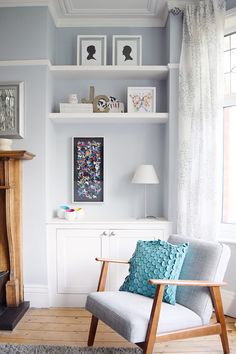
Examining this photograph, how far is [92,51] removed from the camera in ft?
10.5

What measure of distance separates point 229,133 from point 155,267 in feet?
4.88

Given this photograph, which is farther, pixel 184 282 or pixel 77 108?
pixel 77 108

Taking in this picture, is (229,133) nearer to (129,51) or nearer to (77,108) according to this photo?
(129,51)

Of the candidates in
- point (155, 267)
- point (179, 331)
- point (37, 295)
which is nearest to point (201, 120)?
point (155, 267)

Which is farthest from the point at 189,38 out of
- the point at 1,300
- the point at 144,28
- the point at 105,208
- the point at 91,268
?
the point at 1,300

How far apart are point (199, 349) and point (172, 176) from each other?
1401mm

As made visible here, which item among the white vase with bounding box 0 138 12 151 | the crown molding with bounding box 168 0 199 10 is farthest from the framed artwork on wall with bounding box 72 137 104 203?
the crown molding with bounding box 168 0 199 10

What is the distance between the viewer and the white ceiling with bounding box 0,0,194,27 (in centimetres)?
301

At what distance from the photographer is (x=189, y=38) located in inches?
115

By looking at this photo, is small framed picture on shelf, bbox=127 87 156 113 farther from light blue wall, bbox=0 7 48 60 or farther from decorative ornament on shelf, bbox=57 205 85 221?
decorative ornament on shelf, bbox=57 205 85 221

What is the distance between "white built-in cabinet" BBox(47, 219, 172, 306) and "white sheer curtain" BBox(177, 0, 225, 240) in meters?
0.34

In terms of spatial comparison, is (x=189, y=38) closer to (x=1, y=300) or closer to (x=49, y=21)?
(x=49, y=21)

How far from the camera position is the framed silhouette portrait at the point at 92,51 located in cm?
320

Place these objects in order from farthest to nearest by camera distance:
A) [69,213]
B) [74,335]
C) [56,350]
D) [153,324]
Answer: [69,213], [74,335], [56,350], [153,324]
